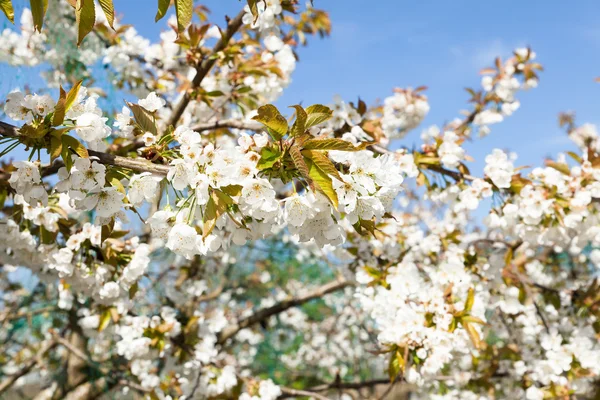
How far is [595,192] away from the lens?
1.81 metres

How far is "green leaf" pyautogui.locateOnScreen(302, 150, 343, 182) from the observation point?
902mm

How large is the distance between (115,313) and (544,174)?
5.89ft

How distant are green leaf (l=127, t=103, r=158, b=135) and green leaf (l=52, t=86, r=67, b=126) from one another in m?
0.14

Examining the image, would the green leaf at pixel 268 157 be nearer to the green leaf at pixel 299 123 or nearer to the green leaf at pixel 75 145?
the green leaf at pixel 299 123

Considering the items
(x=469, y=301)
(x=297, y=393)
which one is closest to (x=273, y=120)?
(x=469, y=301)

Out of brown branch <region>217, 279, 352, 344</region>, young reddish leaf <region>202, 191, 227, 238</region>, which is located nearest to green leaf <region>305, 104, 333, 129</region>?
young reddish leaf <region>202, 191, 227, 238</region>

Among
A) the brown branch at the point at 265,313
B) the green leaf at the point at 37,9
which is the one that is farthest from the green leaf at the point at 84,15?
the brown branch at the point at 265,313

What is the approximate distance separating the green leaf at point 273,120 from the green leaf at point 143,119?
275 millimetres

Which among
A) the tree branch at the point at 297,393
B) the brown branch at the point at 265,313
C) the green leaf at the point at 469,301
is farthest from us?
the brown branch at the point at 265,313

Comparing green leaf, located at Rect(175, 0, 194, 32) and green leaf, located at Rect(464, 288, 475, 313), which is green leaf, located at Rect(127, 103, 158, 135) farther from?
green leaf, located at Rect(464, 288, 475, 313)

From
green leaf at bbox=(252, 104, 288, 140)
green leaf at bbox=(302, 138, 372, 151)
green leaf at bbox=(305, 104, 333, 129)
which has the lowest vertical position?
green leaf at bbox=(302, 138, 372, 151)

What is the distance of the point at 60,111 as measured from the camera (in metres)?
0.94

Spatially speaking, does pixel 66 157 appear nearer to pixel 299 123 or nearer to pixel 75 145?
pixel 75 145

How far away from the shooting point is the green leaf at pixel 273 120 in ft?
3.03
